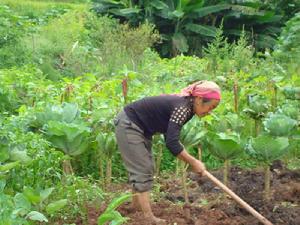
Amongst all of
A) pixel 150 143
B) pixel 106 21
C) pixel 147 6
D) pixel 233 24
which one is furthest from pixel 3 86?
pixel 233 24

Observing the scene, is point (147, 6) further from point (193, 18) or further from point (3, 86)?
point (3, 86)

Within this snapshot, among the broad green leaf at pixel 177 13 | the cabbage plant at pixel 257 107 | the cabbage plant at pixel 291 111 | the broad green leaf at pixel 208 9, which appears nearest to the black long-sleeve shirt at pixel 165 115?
the cabbage plant at pixel 257 107

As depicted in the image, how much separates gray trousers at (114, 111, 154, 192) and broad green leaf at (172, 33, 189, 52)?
10.2 meters

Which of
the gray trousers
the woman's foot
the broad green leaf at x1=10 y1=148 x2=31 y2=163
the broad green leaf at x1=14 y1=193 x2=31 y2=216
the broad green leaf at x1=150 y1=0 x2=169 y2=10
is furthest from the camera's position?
the broad green leaf at x1=150 y1=0 x2=169 y2=10

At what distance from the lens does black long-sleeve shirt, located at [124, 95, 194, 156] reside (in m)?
4.83

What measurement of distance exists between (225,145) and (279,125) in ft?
2.23

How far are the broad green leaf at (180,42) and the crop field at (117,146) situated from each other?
11.6 ft

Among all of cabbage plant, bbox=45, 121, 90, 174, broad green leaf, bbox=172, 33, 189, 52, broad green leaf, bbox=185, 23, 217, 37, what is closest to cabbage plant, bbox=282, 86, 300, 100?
cabbage plant, bbox=45, 121, 90, 174

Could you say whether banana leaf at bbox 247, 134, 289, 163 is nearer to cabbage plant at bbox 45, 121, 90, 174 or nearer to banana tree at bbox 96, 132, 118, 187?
banana tree at bbox 96, 132, 118, 187

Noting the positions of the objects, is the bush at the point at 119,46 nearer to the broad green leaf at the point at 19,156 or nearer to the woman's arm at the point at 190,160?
the woman's arm at the point at 190,160

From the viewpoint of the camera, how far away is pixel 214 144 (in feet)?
18.0

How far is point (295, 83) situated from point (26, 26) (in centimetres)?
628

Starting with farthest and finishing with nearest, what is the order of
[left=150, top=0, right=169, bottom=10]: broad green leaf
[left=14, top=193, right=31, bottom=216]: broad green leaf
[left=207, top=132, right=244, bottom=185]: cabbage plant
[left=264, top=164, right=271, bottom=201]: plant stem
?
[left=150, top=0, right=169, bottom=10]: broad green leaf → [left=264, top=164, right=271, bottom=201]: plant stem → [left=207, top=132, right=244, bottom=185]: cabbage plant → [left=14, top=193, right=31, bottom=216]: broad green leaf

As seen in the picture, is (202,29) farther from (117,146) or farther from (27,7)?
(117,146)
